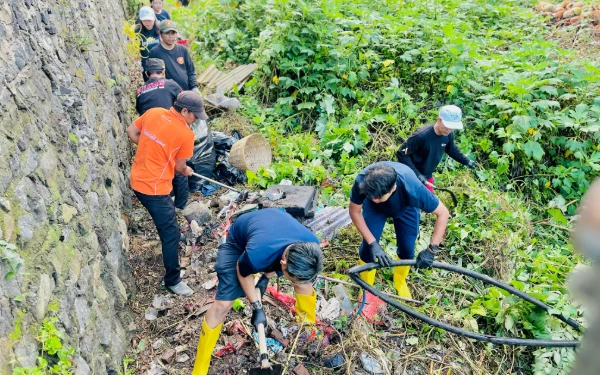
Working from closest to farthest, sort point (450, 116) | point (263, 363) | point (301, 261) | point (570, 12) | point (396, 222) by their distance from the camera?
point (301, 261)
point (263, 363)
point (396, 222)
point (450, 116)
point (570, 12)

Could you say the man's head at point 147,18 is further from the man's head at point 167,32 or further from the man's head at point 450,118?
the man's head at point 450,118

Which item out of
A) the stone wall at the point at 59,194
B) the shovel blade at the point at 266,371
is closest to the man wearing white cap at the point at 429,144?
the shovel blade at the point at 266,371

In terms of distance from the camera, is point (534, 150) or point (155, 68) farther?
point (534, 150)

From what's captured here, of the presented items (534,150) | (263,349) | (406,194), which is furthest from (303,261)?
(534,150)

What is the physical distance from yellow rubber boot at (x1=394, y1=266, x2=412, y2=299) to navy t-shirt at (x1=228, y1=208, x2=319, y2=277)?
1.38 meters

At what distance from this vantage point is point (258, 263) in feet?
9.73

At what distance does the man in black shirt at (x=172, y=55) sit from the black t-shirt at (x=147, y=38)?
673mm

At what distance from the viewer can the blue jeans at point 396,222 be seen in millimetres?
3988

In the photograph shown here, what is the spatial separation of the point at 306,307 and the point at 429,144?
2.18m

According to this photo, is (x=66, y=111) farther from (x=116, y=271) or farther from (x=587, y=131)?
(x=587, y=131)

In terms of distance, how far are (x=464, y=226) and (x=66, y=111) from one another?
4072mm

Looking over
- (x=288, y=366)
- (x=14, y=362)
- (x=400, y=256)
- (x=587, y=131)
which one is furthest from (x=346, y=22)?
(x=14, y=362)

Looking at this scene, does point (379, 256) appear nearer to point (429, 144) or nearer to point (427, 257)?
point (427, 257)

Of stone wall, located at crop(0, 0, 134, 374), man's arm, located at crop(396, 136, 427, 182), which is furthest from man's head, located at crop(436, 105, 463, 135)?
stone wall, located at crop(0, 0, 134, 374)
